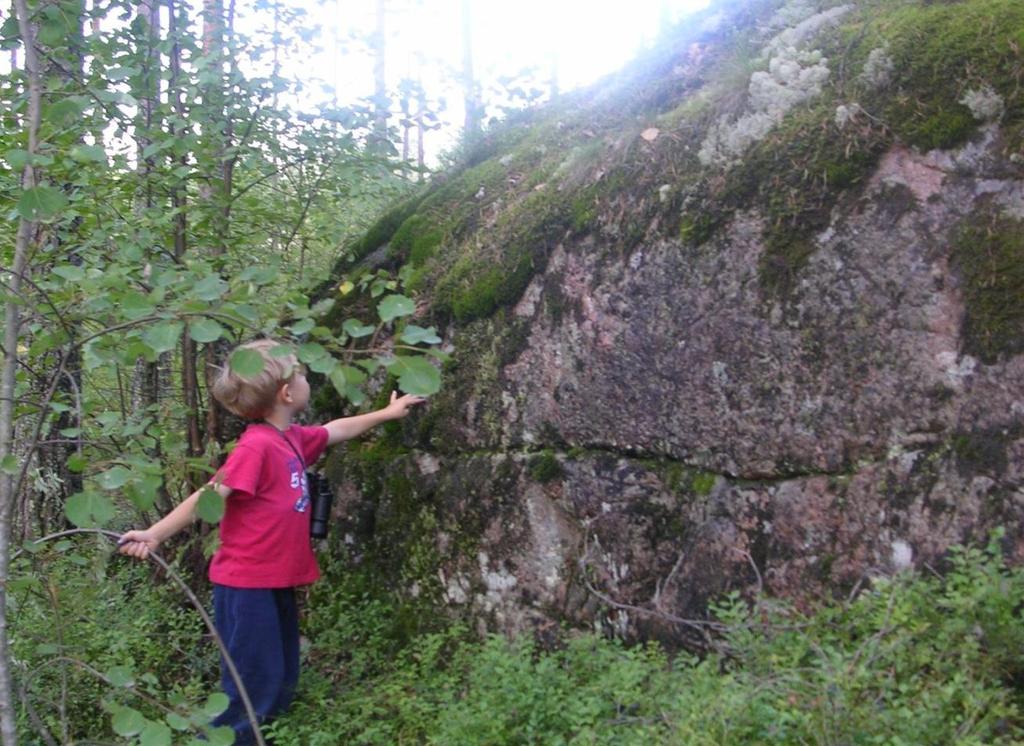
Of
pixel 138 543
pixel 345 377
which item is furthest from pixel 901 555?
pixel 138 543

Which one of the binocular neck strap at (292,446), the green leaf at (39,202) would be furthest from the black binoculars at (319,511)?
the green leaf at (39,202)

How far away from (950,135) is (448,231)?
308cm

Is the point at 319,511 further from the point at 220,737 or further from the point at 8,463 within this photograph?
the point at 220,737

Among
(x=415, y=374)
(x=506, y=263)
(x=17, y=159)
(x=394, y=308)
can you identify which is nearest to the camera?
(x=415, y=374)

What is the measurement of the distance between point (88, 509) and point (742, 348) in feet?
8.78

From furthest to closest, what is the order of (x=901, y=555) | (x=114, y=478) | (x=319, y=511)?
(x=319, y=511) → (x=901, y=555) → (x=114, y=478)

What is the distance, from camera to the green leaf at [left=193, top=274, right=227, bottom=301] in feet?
7.66

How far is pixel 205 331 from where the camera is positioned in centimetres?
226

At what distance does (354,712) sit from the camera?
407cm

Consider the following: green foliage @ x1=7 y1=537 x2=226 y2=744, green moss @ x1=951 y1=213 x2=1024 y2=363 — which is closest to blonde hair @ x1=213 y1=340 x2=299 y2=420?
green foliage @ x1=7 y1=537 x2=226 y2=744

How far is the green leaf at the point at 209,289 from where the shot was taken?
233 cm

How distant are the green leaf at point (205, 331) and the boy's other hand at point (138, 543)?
1.30 m

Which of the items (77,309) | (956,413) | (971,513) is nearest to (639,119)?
(956,413)

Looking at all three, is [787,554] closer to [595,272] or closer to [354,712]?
[595,272]
